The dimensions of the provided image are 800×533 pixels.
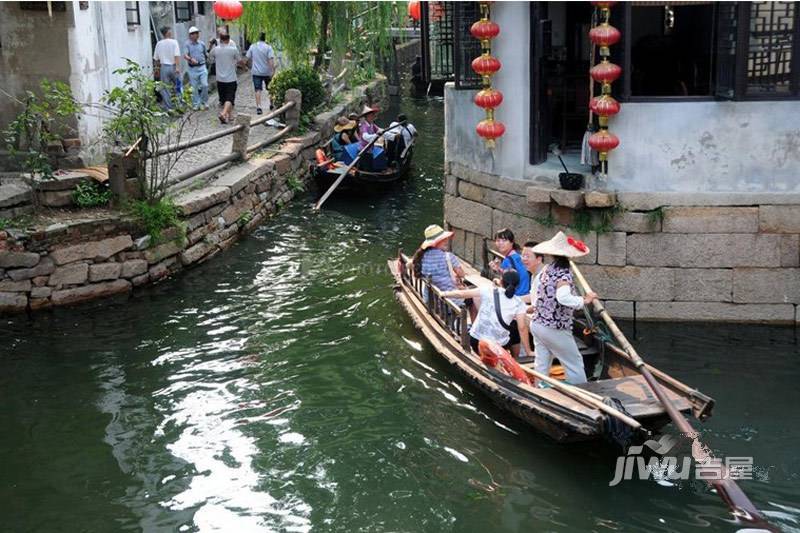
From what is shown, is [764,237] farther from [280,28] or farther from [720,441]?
[280,28]

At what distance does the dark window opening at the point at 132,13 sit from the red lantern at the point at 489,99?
33.1 ft

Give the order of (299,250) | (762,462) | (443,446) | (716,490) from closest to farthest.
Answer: (716,490), (762,462), (443,446), (299,250)

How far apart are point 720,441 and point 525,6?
5.18 meters

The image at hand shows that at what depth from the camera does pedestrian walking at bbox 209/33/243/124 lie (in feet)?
61.9

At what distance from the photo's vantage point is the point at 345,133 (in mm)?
18219

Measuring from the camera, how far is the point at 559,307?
829 centimetres

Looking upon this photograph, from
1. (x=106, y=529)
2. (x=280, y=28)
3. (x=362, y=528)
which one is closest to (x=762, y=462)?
(x=362, y=528)

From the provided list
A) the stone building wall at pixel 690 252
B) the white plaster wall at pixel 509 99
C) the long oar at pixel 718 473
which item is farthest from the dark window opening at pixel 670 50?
the long oar at pixel 718 473

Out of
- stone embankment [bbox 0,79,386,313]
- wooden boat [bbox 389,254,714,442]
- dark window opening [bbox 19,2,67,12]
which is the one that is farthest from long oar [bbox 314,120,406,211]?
wooden boat [bbox 389,254,714,442]

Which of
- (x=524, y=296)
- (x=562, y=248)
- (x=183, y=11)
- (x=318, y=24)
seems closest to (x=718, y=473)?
(x=562, y=248)

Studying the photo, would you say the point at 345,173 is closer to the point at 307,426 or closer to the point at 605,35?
the point at 605,35

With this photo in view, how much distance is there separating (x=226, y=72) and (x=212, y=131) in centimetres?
171

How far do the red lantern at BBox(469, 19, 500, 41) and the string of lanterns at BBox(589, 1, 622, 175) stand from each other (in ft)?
3.80

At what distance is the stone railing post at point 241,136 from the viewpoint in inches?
623
